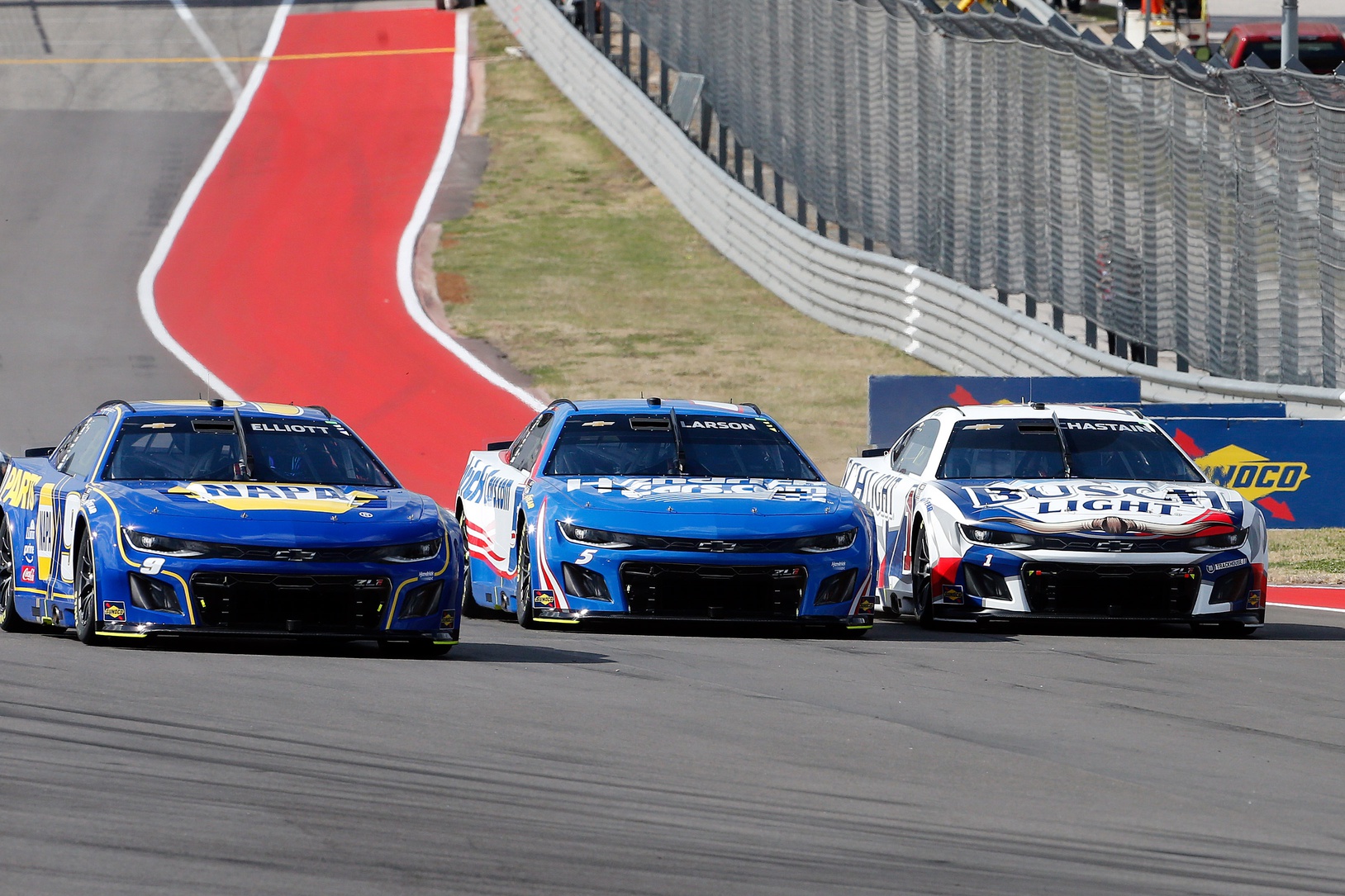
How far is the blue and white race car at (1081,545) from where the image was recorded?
1260 centimetres

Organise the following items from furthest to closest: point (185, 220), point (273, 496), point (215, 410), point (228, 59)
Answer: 1. point (228, 59)
2. point (185, 220)
3. point (215, 410)
4. point (273, 496)

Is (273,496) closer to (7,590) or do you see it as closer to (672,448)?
(7,590)

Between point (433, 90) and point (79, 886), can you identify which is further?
point (433, 90)

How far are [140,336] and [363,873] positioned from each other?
934 inches

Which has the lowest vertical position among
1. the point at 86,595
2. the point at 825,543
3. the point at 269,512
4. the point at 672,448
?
the point at 825,543

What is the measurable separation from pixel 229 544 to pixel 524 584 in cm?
258

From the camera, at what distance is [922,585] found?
13414mm

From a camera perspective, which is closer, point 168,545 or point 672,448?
point 168,545

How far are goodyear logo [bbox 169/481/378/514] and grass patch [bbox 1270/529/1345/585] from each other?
25.2 feet

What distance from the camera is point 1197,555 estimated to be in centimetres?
1260

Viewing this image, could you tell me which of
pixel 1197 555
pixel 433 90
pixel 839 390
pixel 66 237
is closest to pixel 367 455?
pixel 1197 555

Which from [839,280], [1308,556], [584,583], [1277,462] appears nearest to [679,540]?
[584,583]

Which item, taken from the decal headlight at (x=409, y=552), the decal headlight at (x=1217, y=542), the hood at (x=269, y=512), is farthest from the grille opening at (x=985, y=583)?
the decal headlight at (x=409, y=552)

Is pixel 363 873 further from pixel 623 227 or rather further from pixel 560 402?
pixel 623 227
